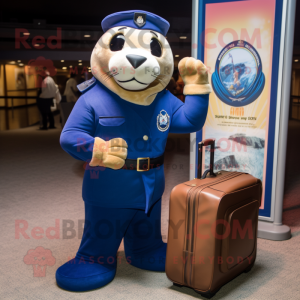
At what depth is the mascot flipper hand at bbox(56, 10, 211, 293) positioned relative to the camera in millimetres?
1707

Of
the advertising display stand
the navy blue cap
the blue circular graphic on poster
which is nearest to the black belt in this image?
the navy blue cap

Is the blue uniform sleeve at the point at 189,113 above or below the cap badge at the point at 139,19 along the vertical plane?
below

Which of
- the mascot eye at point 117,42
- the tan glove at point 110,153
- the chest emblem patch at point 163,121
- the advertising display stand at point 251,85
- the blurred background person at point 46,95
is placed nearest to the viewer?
the tan glove at point 110,153

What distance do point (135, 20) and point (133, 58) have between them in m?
0.24

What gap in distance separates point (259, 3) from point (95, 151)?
154 centimetres

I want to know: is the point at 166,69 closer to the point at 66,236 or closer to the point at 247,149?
the point at 247,149

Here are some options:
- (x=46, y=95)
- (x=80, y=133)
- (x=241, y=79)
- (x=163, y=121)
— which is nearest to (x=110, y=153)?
(x=80, y=133)

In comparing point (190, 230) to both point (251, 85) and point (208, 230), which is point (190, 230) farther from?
point (251, 85)

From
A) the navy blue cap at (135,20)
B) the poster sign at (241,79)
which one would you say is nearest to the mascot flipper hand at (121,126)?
the navy blue cap at (135,20)

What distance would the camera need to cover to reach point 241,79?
8.26 feet

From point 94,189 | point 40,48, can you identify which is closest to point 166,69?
point 94,189

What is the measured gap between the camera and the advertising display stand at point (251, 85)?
2.39 m

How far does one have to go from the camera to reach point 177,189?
1.74 meters

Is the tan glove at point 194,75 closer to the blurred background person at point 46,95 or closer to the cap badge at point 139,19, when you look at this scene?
the cap badge at point 139,19
